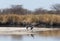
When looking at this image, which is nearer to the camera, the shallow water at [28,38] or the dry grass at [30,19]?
the shallow water at [28,38]

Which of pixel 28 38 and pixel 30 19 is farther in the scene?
pixel 30 19

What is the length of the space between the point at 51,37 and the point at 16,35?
279 cm

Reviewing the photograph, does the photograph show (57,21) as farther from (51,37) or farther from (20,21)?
(51,37)

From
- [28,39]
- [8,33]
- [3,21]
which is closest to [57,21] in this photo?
[3,21]

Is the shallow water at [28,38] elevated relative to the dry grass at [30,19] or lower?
elevated

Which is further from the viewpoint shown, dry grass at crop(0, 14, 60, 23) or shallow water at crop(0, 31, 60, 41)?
dry grass at crop(0, 14, 60, 23)

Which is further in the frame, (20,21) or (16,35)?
→ (20,21)

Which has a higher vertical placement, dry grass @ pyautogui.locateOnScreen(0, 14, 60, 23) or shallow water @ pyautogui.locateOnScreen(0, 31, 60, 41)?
shallow water @ pyautogui.locateOnScreen(0, 31, 60, 41)

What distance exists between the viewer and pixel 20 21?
39.0 meters

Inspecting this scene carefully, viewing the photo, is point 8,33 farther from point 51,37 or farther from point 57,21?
point 57,21

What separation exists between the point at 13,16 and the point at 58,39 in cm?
1566

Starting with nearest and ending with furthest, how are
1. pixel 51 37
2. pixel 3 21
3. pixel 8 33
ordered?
1. pixel 51 37
2. pixel 8 33
3. pixel 3 21

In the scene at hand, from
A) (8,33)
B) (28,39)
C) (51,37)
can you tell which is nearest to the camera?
(28,39)

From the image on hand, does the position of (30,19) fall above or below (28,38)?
below
